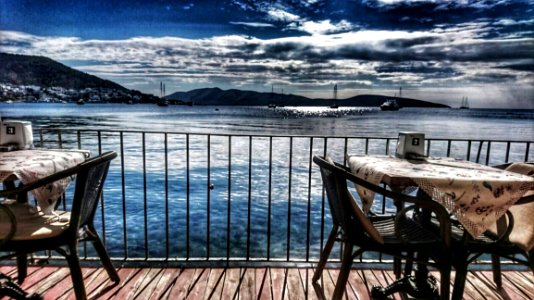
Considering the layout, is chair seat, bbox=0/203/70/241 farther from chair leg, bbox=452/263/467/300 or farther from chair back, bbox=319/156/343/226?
chair leg, bbox=452/263/467/300

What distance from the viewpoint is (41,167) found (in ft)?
6.07

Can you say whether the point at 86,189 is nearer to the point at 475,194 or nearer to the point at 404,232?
the point at 404,232

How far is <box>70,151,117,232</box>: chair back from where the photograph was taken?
1738mm

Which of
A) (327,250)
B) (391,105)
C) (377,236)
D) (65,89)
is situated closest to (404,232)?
(377,236)

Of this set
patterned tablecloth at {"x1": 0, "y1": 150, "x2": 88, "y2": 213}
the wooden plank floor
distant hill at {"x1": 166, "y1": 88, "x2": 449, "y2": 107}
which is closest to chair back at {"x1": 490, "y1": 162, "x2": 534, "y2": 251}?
the wooden plank floor

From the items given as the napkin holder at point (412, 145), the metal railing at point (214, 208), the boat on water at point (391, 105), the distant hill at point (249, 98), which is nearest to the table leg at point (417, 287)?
the napkin holder at point (412, 145)

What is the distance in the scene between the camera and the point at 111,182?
1655 centimetres

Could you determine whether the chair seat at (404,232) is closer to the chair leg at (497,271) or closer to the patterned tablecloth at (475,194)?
the patterned tablecloth at (475,194)

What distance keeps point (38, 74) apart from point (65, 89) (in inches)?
296

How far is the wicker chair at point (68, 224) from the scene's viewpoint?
1720 millimetres

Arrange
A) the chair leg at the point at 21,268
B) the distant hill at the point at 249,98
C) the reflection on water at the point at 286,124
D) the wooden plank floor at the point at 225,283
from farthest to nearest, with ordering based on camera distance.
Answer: the distant hill at the point at 249,98 → the reflection on water at the point at 286,124 → the chair leg at the point at 21,268 → the wooden plank floor at the point at 225,283

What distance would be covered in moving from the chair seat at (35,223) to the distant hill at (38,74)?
19536 millimetres

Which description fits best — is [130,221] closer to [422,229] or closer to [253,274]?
[253,274]

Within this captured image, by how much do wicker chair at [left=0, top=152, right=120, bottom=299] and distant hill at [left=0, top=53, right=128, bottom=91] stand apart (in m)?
19.8
